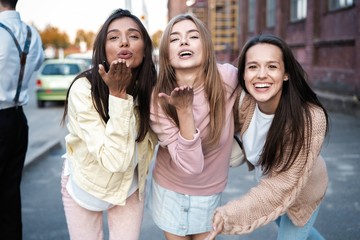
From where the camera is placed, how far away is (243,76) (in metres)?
2.65

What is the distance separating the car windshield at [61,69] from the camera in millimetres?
16375

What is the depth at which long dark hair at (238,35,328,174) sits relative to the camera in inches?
94.6

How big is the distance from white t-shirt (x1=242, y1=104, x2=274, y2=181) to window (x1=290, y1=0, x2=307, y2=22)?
14827 millimetres

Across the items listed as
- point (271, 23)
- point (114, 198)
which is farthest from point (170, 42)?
point (271, 23)

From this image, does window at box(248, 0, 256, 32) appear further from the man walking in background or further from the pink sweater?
the pink sweater

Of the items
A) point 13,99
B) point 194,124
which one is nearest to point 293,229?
point 194,124

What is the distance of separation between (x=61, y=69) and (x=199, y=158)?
15.0 metres

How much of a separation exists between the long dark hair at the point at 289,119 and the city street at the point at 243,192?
86 centimetres

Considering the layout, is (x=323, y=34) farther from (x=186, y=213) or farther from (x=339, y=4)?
(x=186, y=213)

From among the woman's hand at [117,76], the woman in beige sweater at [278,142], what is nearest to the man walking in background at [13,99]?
the woman's hand at [117,76]

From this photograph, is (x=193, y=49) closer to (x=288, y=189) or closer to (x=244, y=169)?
(x=288, y=189)

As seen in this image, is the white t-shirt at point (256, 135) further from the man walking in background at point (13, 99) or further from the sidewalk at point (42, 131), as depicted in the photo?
the sidewalk at point (42, 131)

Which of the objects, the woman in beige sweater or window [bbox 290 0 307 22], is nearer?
the woman in beige sweater

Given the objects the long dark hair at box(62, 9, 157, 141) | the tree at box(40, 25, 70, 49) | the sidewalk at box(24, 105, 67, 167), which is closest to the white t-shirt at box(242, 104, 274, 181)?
the long dark hair at box(62, 9, 157, 141)
